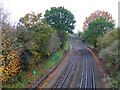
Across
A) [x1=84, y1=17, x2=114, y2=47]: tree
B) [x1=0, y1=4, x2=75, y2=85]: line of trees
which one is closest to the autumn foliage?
[x1=0, y1=4, x2=75, y2=85]: line of trees

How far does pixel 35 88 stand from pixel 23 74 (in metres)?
2.43

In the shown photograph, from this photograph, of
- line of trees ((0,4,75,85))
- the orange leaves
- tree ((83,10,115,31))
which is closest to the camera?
the orange leaves

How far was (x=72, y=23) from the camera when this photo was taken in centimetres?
3259

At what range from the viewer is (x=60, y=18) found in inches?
1146

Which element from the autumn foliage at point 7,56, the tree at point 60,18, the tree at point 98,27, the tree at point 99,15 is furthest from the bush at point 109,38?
the tree at point 99,15

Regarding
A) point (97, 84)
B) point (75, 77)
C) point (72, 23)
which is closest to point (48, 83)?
point (75, 77)

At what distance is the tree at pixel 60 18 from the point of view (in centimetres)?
2867

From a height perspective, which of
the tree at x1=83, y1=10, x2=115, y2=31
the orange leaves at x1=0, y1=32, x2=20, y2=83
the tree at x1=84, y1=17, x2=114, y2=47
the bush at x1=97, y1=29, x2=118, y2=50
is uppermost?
the tree at x1=83, y1=10, x2=115, y2=31

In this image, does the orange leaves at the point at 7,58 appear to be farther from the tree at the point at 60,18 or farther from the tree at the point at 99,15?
the tree at the point at 99,15

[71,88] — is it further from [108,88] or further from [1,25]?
[1,25]

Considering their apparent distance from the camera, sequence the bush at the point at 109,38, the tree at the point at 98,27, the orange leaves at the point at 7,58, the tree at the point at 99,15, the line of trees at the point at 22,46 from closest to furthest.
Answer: the orange leaves at the point at 7,58
the line of trees at the point at 22,46
the bush at the point at 109,38
the tree at the point at 98,27
the tree at the point at 99,15

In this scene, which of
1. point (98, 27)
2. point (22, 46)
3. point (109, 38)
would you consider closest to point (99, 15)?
point (98, 27)

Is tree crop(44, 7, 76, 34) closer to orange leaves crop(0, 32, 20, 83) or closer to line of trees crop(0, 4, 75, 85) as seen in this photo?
line of trees crop(0, 4, 75, 85)

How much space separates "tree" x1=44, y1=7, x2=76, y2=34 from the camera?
28.7 m
